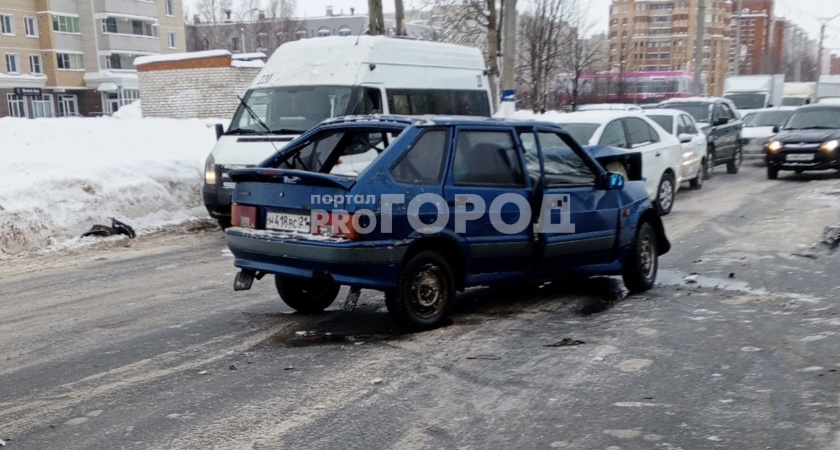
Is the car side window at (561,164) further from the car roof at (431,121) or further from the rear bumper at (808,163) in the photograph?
the rear bumper at (808,163)

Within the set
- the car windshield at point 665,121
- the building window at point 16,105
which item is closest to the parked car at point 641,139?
the car windshield at point 665,121

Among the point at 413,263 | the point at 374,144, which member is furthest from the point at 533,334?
the point at 374,144

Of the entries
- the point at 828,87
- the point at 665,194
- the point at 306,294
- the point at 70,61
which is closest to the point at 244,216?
the point at 306,294

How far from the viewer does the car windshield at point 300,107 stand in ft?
35.6

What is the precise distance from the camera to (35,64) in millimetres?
61969

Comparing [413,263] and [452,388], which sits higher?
[413,263]

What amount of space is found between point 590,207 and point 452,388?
2841 mm

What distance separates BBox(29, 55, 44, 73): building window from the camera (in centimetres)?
6140

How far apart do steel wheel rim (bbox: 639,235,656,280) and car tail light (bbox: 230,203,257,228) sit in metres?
3.66

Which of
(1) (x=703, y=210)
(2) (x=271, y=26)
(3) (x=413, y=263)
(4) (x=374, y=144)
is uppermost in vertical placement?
(2) (x=271, y=26)

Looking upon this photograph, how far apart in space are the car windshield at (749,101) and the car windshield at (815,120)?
45.5 feet

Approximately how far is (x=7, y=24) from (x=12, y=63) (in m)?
2.88

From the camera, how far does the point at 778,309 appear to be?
679 centimetres

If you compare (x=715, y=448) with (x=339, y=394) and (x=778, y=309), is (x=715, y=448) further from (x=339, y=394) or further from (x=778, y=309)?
(x=778, y=309)
